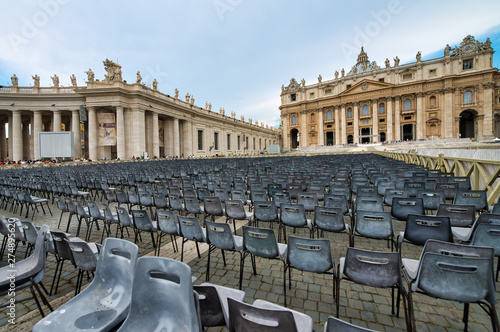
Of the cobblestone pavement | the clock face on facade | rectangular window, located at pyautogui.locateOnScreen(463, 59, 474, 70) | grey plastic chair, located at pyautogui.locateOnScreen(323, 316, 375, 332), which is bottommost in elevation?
the cobblestone pavement

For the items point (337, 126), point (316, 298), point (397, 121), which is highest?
point (337, 126)

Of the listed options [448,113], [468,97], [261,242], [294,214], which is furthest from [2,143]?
[468,97]

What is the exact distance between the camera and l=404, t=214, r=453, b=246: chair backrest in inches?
120

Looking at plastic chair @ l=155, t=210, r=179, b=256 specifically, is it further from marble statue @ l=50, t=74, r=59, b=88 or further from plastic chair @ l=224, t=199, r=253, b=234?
marble statue @ l=50, t=74, r=59, b=88

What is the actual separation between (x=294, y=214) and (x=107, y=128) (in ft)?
120

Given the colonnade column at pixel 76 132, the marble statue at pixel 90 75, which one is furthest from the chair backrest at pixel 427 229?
the colonnade column at pixel 76 132

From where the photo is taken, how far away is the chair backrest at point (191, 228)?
379cm

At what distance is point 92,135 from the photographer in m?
32.2

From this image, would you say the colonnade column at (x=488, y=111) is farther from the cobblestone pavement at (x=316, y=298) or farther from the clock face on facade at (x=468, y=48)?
the cobblestone pavement at (x=316, y=298)

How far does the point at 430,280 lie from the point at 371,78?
6657 centimetres

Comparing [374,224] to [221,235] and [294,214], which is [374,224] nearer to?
[294,214]

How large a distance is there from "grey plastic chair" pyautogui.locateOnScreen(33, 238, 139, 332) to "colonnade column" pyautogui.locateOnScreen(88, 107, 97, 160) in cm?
3653

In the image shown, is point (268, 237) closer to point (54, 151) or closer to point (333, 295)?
point (333, 295)

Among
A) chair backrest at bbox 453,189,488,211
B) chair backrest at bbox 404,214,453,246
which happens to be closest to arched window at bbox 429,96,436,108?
chair backrest at bbox 453,189,488,211
